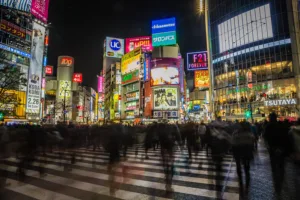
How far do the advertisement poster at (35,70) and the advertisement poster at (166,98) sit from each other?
31.2 metres

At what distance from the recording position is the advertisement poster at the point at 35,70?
55875 mm

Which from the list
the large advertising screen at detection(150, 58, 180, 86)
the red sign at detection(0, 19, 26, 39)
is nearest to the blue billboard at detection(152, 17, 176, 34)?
the large advertising screen at detection(150, 58, 180, 86)

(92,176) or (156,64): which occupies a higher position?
Answer: (156,64)

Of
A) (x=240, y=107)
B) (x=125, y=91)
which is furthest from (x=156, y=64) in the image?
(x=240, y=107)

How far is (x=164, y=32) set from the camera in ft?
205

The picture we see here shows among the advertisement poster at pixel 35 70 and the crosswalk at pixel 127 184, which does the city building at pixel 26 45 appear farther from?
the crosswalk at pixel 127 184

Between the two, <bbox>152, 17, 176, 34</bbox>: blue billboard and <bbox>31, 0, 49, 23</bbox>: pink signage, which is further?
→ <bbox>152, 17, 176, 34</bbox>: blue billboard

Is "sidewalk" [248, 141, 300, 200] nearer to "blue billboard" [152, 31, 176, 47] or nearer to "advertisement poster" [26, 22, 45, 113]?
"blue billboard" [152, 31, 176, 47]

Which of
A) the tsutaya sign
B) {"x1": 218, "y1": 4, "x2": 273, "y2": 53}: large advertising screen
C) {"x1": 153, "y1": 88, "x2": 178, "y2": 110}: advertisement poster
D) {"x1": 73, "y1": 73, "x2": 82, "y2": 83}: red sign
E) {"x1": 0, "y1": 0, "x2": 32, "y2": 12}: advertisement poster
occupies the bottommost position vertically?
the tsutaya sign

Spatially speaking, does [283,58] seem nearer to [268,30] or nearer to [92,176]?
[268,30]

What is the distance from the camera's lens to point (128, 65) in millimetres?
71875

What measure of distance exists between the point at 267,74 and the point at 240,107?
8179 mm

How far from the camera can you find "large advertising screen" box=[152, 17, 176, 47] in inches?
2429

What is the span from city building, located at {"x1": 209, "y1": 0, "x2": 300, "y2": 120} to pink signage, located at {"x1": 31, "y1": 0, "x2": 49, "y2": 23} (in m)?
47.8
